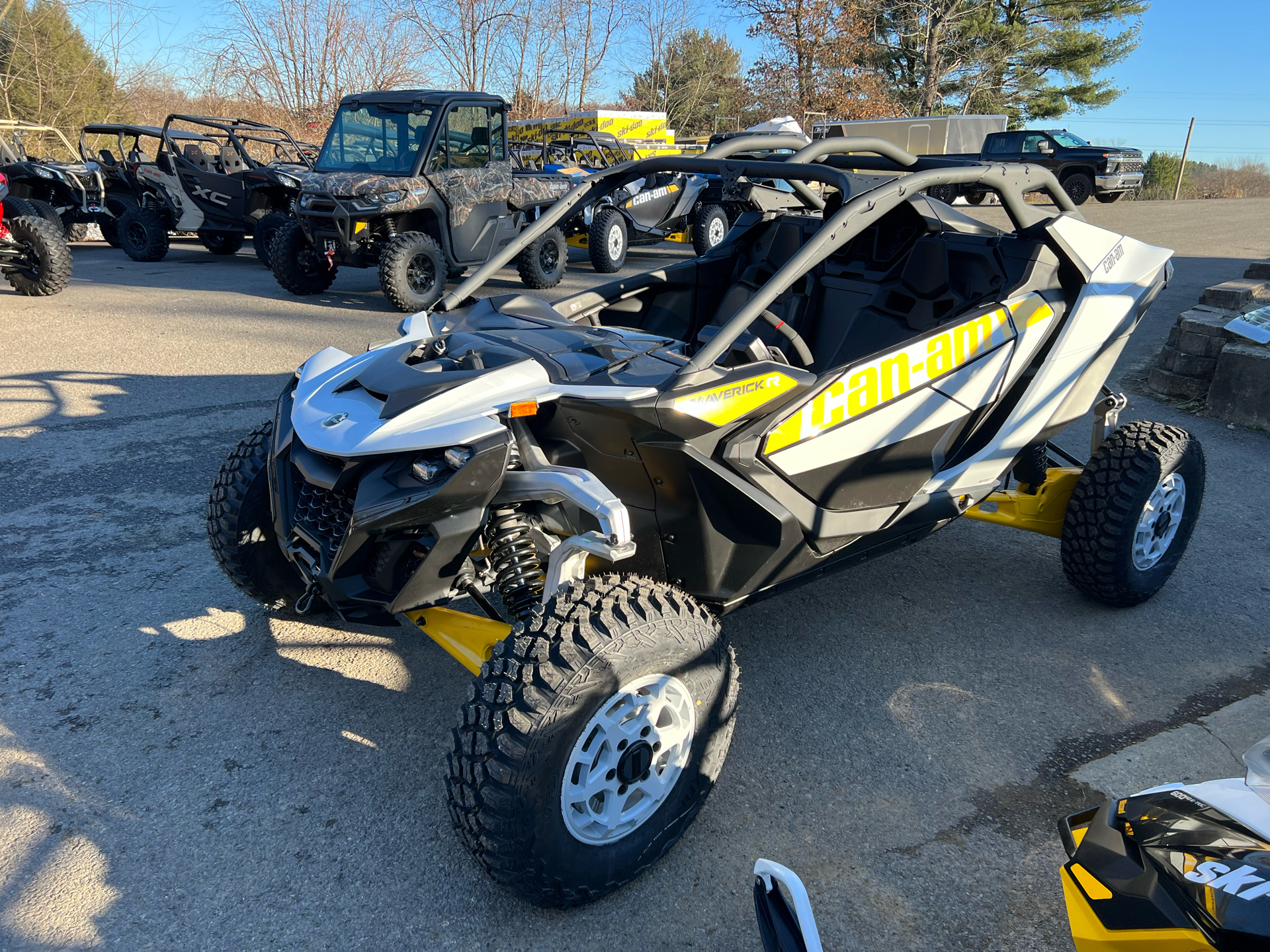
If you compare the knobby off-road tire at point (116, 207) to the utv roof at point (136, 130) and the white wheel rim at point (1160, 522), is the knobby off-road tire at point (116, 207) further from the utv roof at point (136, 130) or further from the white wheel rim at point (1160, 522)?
the white wheel rim at point (1160, 522)

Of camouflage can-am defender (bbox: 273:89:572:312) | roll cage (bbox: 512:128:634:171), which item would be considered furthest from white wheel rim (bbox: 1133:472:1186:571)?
roll cage (bbox: 512:128:634:171)

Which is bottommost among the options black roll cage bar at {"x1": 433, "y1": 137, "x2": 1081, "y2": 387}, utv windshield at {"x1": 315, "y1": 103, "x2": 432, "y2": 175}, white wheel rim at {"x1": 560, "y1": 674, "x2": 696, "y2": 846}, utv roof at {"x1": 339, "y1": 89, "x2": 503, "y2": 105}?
white wheel rim at {"x1": 560, "y1": 674, "x2": 696, "y2": 846}

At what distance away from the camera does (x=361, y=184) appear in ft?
30.4

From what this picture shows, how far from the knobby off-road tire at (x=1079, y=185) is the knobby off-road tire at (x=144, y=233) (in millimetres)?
19434

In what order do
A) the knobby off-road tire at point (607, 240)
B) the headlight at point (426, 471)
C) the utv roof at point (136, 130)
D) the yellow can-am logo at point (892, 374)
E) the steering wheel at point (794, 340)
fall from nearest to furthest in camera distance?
the headlight at point (426, 471)
the yellow can-am logo at point (892, 374)
the steering wheel at point (794, 340)
the knobby off-road tire at point (607, 240)
the utv roof at point (136, 130)

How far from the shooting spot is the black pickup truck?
21438 mm

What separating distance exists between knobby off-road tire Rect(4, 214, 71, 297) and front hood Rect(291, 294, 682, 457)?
29.7 feet

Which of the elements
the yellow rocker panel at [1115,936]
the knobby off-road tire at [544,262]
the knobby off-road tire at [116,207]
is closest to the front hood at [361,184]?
the knobby off-road tire at [544,262]

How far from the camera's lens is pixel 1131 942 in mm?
1570

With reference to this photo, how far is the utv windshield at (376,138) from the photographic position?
9.63m

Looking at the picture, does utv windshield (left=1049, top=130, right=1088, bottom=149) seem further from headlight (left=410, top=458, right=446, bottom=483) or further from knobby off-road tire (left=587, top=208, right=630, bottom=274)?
headlight (left=410, top=458, right=446, bottom=483)

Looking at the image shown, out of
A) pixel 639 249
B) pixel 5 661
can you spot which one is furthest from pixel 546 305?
pixel 639 249

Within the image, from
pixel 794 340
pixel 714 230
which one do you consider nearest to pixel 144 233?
pixel 714 230

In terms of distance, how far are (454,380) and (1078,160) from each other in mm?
23175
